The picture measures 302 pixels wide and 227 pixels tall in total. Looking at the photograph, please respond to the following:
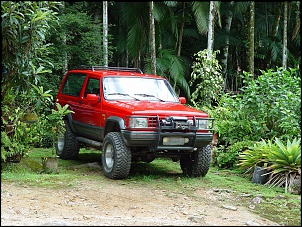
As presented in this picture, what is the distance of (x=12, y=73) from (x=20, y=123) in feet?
3.75

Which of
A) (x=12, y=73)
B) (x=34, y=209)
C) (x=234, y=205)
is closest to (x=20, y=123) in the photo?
(x=12, y=73)

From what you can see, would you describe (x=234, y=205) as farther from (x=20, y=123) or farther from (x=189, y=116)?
(x=20, y=123)

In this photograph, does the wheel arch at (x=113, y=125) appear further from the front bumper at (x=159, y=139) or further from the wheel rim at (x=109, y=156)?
the wheel rim at (x=109, y=156)

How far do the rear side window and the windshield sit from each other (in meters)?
1.05

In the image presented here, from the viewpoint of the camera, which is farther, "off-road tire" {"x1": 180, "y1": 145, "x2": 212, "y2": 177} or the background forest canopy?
"off-road tire" {"x1": 180, "y1": 145, "x2": 212, "y2": 177}

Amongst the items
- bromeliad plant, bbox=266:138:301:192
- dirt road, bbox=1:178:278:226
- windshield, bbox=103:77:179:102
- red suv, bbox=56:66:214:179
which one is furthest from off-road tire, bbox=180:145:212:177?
windshield, bbox=103:77:179:102

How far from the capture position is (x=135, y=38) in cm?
1872

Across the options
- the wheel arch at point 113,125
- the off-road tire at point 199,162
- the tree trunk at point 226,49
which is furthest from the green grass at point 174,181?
the tree trunk at point 226,49

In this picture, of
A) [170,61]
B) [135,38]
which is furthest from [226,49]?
[135,38]

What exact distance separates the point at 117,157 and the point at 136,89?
1.74 meters

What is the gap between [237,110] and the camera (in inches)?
442

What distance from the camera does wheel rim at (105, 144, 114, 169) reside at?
894cm

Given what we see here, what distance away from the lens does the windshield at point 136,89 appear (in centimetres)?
965

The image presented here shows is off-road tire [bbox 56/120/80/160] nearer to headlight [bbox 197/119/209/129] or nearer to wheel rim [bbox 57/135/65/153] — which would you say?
wheel rim [bbox 57/135/65/153]
